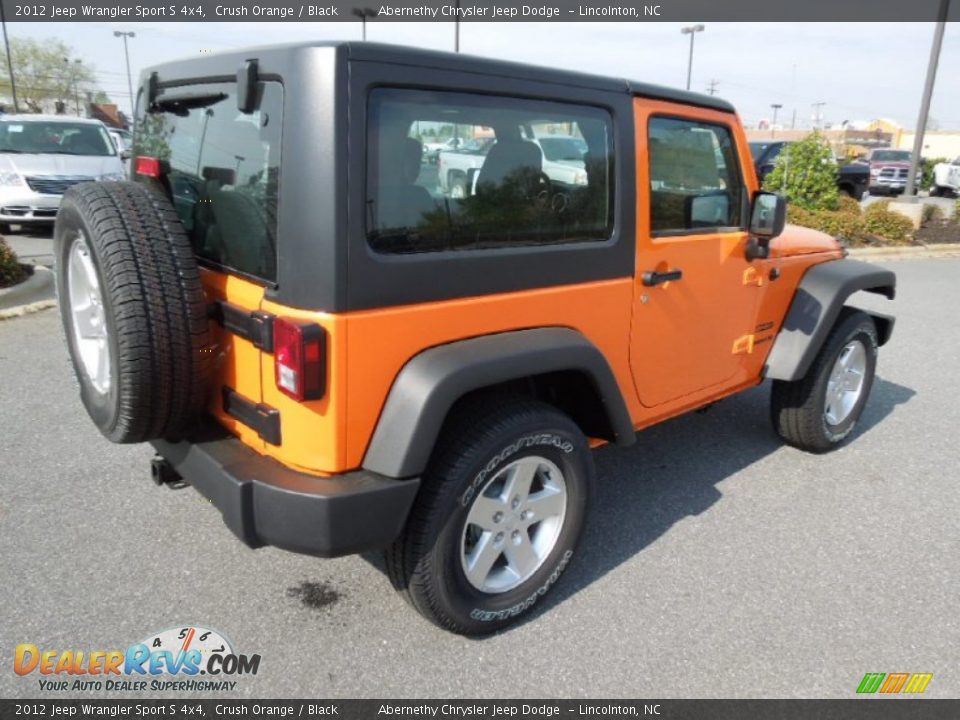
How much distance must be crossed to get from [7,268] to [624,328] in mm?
6327

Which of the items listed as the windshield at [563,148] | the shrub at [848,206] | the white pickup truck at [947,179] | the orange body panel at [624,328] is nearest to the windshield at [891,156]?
the white pickup truck at [947,179]

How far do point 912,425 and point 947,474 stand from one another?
766 millimetres

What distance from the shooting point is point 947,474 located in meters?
3.89

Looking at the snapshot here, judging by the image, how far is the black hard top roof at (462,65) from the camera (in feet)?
6.33

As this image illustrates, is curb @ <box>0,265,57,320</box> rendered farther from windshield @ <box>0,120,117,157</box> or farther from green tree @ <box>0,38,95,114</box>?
green tree @ <box>0,38,95,114</box>

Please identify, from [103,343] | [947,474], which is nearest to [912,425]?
[947,474]

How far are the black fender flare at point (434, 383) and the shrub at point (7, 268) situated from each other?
6.11 m

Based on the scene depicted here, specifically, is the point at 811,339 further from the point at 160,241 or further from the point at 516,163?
the point at 160,241

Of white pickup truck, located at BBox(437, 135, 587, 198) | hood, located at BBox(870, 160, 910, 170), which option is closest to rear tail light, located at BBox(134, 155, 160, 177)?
white pickup truck, located at BBox(437, 135, 587, 198)

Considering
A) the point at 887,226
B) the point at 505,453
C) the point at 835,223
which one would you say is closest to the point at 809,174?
the point at 835,223

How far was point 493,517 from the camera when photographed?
8.03ft

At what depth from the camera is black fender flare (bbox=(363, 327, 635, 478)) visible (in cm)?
205

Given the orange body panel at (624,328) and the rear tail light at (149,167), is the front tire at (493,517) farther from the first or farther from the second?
the rear tail light at (149,167)

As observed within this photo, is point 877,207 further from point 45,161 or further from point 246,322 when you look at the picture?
point 246,322
